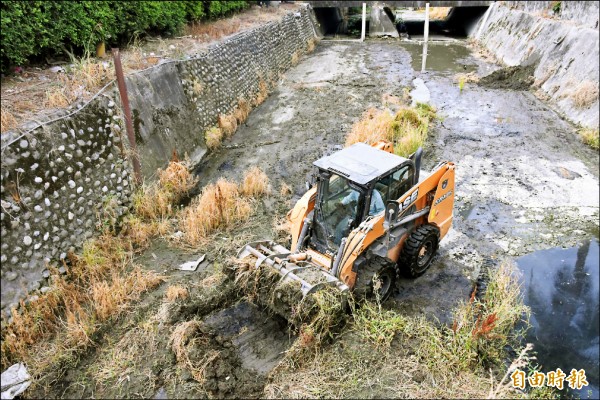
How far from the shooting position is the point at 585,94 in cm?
1247

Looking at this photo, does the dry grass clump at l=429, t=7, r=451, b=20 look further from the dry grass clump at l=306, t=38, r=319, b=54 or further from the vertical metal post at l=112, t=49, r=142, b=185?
the vertical metal post at l=112, t=49, r=142, b=185

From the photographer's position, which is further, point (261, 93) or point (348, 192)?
point (261, 93)

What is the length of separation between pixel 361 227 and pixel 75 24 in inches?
302

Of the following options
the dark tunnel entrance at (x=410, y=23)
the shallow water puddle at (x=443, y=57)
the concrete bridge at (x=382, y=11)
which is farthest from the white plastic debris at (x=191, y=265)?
the dark tunnel entrance at (x=410, y=23)

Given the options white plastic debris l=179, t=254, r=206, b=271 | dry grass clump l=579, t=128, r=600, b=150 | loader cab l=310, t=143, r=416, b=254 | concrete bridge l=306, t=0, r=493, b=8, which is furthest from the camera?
concrete bridge l=306, t=0, r=493, b=8

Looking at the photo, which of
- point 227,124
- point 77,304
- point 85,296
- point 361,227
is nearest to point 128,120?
point 85,296

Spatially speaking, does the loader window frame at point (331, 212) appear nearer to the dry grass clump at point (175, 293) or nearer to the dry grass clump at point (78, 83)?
the dry grass clump at point (175, 293)

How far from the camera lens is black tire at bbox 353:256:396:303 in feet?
19.2

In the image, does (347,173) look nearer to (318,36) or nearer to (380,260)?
(380,260)

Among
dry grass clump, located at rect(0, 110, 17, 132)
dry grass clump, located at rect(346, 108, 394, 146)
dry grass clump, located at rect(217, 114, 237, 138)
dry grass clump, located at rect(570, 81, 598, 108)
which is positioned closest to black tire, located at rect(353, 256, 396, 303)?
dry grass clump, located at rect(346, 108, 394, 146)

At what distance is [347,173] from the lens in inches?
234

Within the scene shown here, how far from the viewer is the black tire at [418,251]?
21.7 feet

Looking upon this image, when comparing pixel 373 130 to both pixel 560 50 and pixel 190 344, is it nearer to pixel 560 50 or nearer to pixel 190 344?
pixel 190 344

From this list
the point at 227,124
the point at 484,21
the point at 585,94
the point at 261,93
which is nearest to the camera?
the point at 227,124
